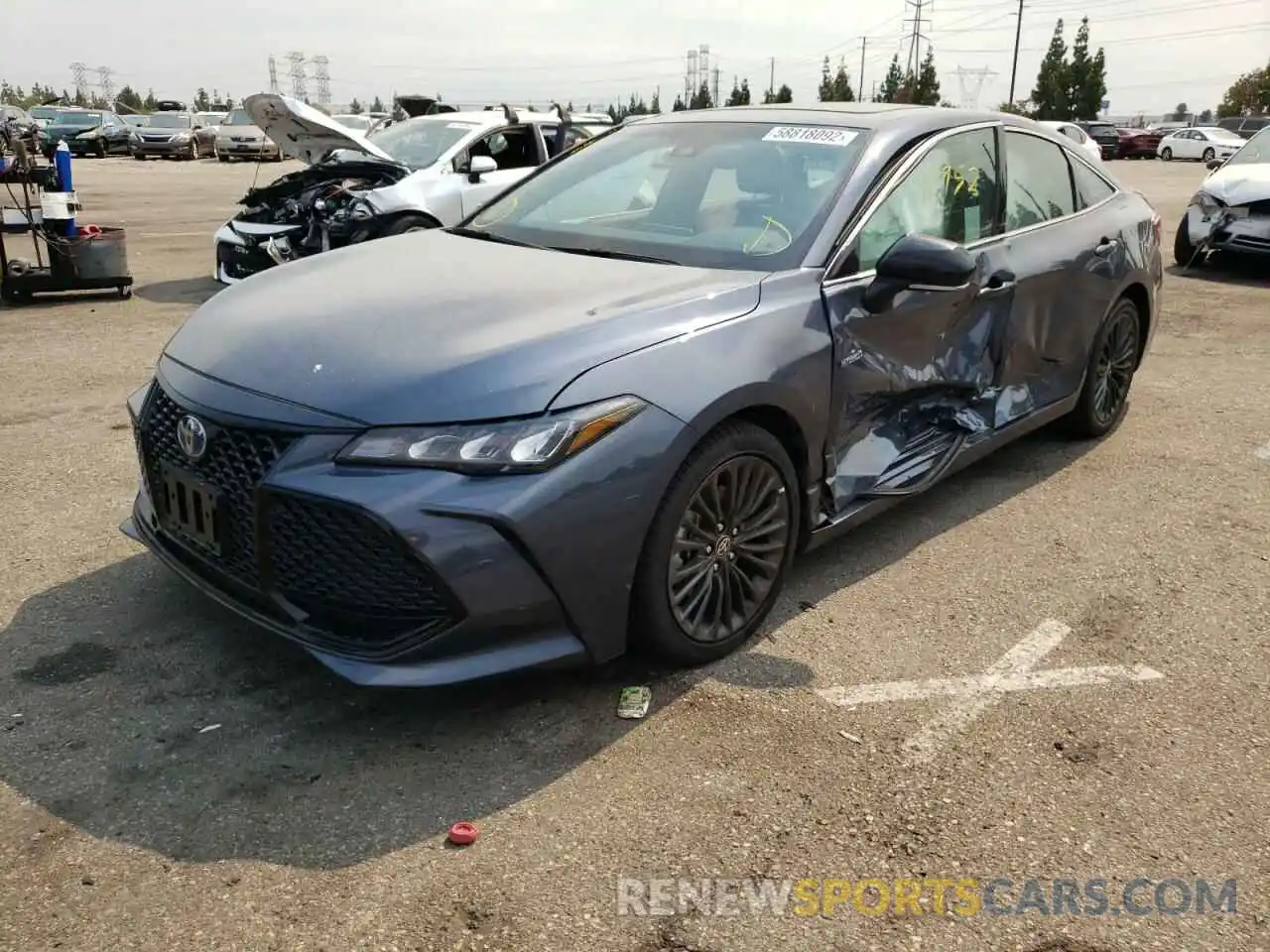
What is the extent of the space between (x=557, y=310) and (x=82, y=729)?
1687mm

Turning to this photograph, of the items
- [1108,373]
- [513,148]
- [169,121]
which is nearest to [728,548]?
[1108,373]

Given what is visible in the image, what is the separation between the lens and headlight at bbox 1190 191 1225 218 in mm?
10859

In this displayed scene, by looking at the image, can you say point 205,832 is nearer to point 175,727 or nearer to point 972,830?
point 175,727

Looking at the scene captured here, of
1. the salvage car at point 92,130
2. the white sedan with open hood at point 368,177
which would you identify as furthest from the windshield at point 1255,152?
the salvage car at point 92,130

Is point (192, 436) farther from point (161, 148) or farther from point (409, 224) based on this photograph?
point (161, 148)

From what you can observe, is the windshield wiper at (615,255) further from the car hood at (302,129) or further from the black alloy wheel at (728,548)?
the car hood at (302,129)

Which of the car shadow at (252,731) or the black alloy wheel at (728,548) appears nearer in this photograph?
the car shadow at (252,731)

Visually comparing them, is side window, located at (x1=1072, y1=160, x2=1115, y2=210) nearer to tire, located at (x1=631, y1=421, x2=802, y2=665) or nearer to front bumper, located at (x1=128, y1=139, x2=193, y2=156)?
tire, located at (x1=631, y1=421, x2=802, y2=665)

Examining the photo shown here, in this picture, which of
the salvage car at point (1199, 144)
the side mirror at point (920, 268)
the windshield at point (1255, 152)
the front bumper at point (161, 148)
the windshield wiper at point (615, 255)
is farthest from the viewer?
the salvage car at point (1199, 144)

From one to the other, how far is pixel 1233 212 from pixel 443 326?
10331 mm

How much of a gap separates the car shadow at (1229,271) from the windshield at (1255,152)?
1.06 m

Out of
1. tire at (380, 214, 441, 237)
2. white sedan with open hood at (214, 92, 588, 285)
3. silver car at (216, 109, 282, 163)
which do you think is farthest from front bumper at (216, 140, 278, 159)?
tire at (380, 214, 441, 237)

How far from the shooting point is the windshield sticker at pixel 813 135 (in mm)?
3834

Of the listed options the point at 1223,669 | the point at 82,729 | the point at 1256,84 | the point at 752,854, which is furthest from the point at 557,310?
the point at 1256,84
